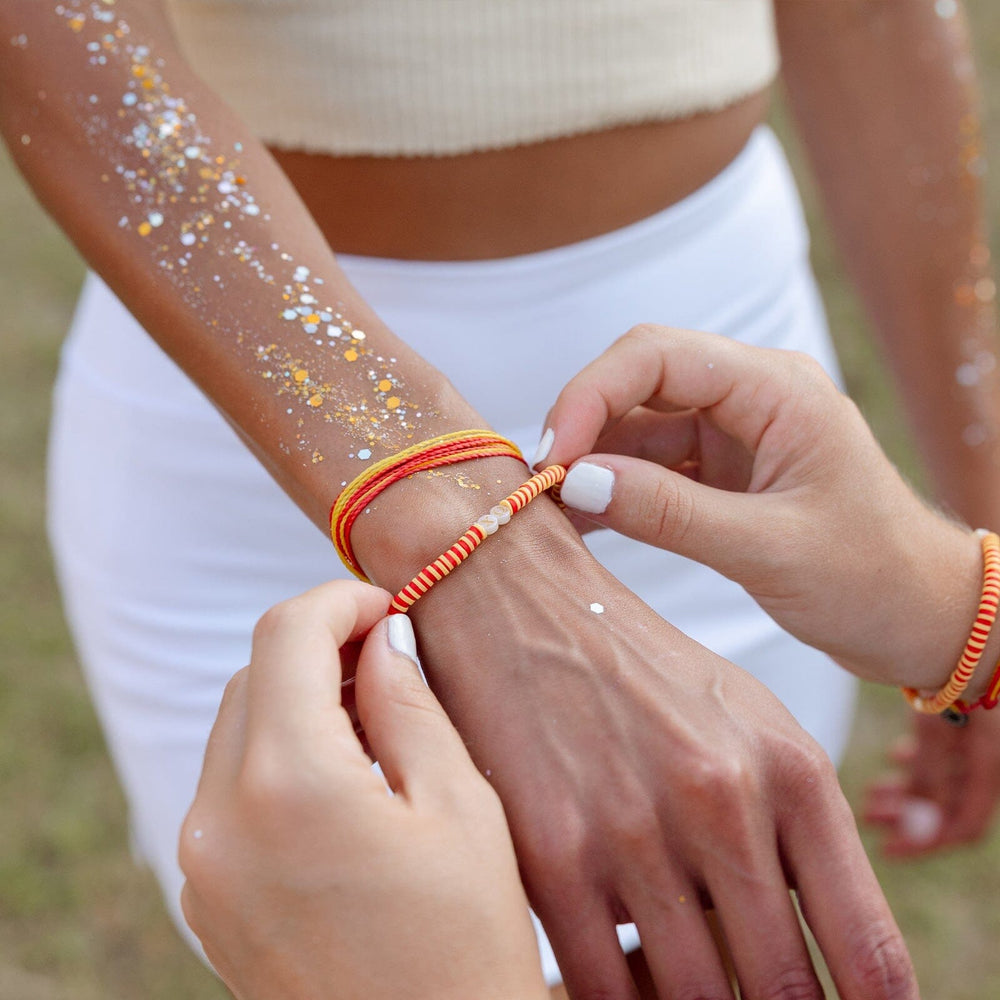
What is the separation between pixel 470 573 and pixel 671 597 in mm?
530

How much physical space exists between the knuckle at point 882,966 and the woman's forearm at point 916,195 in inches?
36.4

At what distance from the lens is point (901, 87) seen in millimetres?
1360

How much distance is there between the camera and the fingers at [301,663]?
2.12 ft

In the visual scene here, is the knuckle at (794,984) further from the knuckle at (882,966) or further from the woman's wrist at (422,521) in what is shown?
the woman's wrist at (422,521)

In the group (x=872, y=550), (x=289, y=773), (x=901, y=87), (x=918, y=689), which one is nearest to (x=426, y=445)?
(x=289, y=773)

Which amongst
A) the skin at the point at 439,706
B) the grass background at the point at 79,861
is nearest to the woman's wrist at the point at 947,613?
the skin at the point at 439,706

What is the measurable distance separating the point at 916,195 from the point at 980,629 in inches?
26.8

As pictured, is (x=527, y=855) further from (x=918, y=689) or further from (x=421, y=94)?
(x=421, y=94)

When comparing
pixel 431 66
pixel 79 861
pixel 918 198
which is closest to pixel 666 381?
pixel 431 66

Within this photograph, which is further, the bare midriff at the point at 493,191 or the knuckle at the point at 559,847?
the bare midriff at the point at 493,191

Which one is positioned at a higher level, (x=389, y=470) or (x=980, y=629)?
(x=389, y=470)

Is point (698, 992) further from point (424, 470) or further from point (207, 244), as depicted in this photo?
point (207, 244)

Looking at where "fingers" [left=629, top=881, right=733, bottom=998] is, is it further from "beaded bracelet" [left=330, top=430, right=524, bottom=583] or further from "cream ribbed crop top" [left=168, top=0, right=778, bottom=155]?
"cream ribbed crop top" [left=168, top=0, right=778, bottom=155]

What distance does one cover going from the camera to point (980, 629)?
0.93 metres
